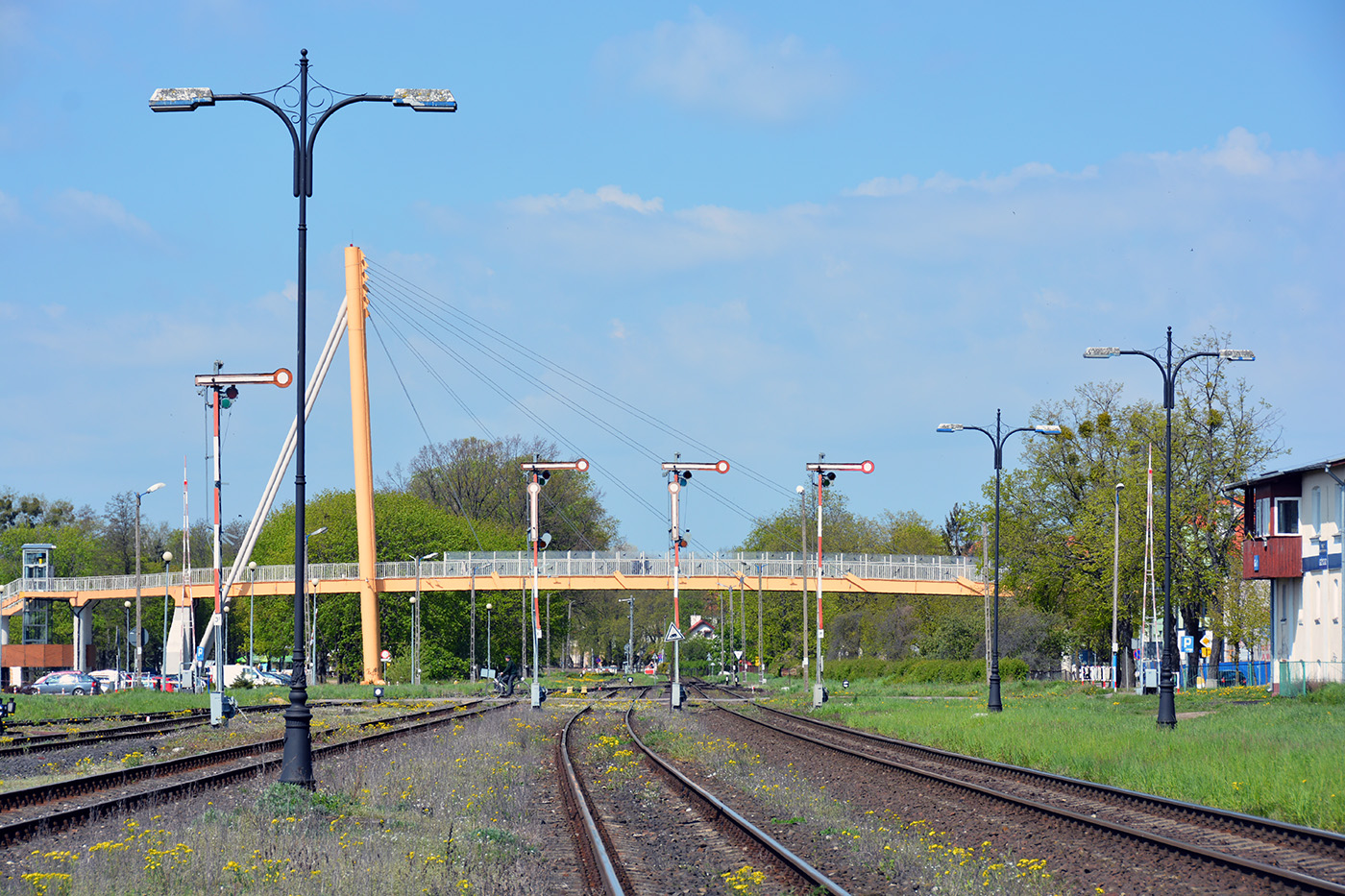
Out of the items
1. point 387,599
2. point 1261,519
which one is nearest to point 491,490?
point 387,599

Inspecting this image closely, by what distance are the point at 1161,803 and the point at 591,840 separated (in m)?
7.70

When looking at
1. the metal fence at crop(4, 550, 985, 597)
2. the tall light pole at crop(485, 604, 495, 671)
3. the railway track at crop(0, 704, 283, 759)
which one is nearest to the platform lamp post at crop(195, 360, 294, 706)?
the railway track at crop(0, 704, 283, 759)

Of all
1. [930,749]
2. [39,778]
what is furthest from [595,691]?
[39,778]

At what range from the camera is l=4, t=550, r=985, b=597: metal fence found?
75750 millimetres

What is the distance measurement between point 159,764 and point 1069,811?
569 inches

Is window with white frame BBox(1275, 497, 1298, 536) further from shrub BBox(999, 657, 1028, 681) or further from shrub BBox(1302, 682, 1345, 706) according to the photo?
shrub BBox(999, 657, 1028, 681)

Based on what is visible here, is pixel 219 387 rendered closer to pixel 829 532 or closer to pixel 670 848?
pixel 670 848

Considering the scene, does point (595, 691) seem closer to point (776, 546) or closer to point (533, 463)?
point (533, 463)

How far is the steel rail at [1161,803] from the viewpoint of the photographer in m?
13.5

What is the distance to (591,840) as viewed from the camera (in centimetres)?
1345

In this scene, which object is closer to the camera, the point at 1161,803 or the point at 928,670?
the point at 1161,803

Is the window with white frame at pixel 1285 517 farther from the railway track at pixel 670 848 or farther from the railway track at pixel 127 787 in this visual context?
the railway track at pixel 670 848

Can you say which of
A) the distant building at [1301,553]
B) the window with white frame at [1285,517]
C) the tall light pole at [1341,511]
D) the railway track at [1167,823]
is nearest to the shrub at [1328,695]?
the distant building at [1301,553]

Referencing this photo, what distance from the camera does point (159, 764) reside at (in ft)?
71.7
